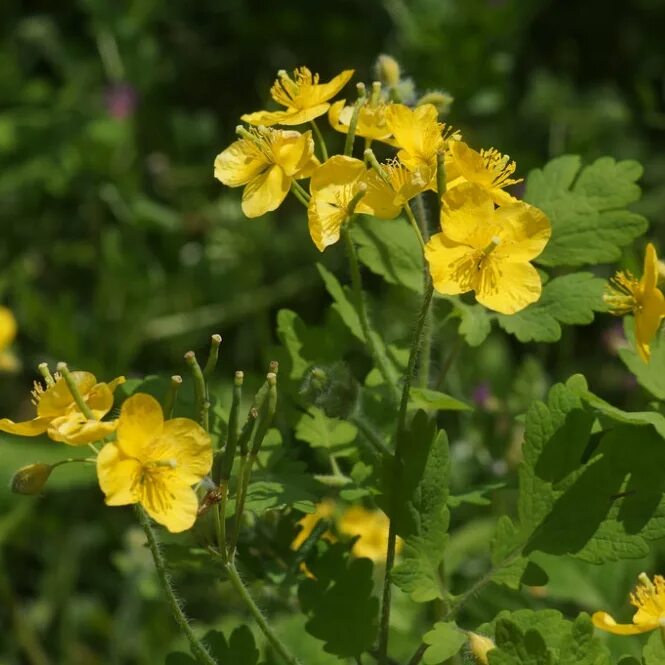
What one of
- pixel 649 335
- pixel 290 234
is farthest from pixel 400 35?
pixel 649 335

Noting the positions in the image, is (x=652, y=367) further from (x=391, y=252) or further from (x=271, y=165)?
(x=271, y=165)

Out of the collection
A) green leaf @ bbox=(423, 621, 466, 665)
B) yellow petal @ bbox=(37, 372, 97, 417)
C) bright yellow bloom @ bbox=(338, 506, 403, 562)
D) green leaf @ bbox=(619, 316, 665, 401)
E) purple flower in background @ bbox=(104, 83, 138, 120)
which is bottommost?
bright yellow bloom @ bbox=(338, 506, 403, 562)

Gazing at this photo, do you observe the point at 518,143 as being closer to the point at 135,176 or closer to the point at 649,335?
the point at 135,176

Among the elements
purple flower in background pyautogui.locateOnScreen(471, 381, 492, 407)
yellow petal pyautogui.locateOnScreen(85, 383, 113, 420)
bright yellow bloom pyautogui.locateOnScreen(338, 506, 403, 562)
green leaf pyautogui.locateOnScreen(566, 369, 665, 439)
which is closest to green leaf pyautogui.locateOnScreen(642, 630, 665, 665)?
green leaf pyautogui.locateOnScreen(566, 369, 665, 439)

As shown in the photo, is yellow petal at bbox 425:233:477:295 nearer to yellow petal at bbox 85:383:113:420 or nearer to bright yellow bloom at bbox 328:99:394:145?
bright yellow bloom at bbox 328:99:394:145

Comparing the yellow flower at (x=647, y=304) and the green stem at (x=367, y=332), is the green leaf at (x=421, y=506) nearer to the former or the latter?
the green stem at (x=367, y=332)
